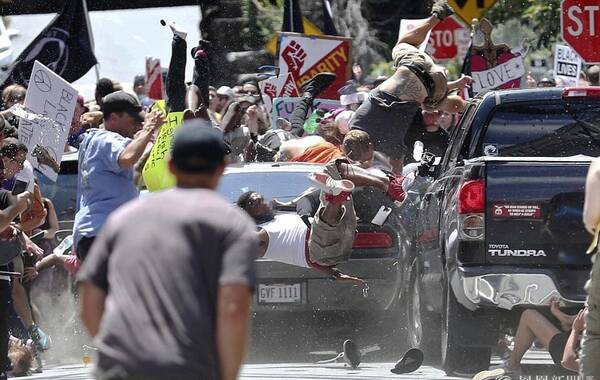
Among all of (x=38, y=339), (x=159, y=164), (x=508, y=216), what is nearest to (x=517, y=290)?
(x=508, y=216)

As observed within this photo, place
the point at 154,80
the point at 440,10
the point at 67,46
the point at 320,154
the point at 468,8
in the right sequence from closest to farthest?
the point at 320,154 → the point at 440,10 → the point at 67,46 → the point at 468,8 → the point at 154,80

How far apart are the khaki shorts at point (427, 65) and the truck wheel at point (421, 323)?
213 centimetres

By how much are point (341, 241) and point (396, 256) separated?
517mm

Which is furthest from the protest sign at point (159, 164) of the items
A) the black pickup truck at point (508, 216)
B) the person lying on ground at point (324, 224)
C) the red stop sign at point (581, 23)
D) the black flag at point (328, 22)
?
the black flag at point (328, 22)

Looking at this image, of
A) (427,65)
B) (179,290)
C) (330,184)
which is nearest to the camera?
(179,290)

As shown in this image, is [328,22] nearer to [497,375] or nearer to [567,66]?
[567,66]

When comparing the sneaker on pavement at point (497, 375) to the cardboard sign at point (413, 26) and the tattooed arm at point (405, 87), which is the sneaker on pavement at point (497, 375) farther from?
the cardboard sign at point (413, 26)

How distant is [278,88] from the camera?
67.2ft

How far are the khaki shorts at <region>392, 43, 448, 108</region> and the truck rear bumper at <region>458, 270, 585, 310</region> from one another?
162 inches

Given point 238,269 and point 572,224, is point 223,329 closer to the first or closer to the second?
point 238,269

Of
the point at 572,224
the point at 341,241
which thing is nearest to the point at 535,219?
the point at 572,224

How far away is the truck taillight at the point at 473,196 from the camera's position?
10.3 metres

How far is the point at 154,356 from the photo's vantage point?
5512mm

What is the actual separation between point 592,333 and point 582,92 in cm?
272
